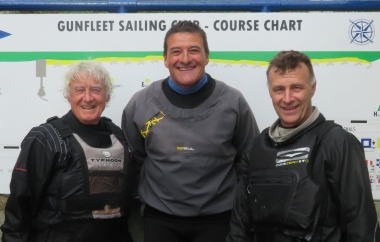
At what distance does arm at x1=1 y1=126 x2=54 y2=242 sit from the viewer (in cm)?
298

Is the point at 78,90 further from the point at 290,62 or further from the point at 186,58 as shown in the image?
the point at 290,62

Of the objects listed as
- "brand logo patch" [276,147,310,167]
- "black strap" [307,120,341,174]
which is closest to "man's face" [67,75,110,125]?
"brand logo patch" [276,147,310,167]

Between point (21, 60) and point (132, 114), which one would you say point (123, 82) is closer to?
point (132, 114)

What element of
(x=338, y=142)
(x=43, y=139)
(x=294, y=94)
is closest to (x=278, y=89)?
(x=294, y=94)

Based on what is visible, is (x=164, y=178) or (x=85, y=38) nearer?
(x=164, y=178)

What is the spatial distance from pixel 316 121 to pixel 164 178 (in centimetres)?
98

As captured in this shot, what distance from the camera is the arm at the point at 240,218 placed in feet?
9.48

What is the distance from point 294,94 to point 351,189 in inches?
20.8

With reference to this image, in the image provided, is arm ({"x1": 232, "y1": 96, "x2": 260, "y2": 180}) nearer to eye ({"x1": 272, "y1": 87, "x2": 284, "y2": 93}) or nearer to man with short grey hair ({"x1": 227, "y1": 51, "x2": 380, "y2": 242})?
man with short grey hair ({"x1": 227, "y1": 51, "x2": 380, "y2": 242})

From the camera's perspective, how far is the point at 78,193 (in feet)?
10.1

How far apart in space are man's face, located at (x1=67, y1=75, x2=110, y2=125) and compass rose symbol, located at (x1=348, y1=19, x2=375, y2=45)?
1.66 metres

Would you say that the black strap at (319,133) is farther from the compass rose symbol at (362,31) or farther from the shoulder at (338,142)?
the compass rose symbol at (362,31)

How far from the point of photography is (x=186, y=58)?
3137mm

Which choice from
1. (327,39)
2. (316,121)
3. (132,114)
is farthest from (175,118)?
(327,39)
